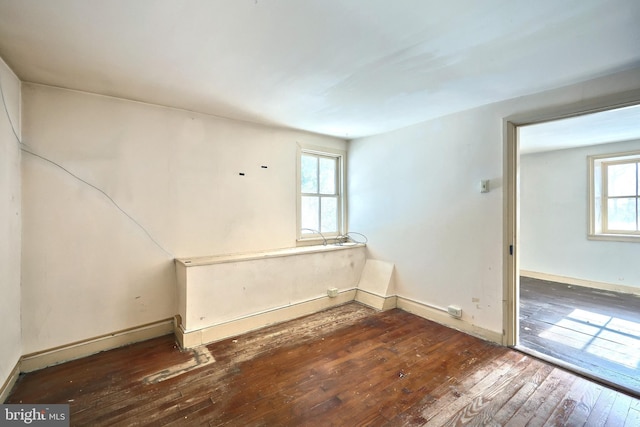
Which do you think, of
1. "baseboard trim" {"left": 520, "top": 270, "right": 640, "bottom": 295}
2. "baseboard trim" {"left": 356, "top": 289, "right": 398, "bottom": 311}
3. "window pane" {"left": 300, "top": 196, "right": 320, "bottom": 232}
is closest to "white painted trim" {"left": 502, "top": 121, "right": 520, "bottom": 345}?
"baseboard trim" {"left": 356, "top": 289, "right": 398, "bottom": 311}

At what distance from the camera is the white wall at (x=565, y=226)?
4.27m

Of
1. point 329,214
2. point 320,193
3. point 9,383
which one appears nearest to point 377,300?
point 329,214

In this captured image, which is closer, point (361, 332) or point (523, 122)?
point (523, 122)

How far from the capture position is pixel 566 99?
7.41 feet

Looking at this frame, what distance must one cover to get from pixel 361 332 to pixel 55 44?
3.37 m

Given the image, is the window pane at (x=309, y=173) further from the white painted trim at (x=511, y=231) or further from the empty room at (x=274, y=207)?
the white painted trim at (x=511, y=231)

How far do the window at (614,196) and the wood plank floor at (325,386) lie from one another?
3774mm

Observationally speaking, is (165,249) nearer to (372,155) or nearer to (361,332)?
(361,332)

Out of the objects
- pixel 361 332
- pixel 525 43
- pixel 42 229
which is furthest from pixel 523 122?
pixel 42 229

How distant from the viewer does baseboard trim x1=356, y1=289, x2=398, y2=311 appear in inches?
138

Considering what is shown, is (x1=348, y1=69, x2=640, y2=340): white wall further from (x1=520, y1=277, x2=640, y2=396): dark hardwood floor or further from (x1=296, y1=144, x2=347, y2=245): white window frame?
(x1=520, y1=277, x2=640, y2=396): dark hardwood floor

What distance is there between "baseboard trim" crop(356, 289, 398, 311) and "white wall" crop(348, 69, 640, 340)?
16 centimetres

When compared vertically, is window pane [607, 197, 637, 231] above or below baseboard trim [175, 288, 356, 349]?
above

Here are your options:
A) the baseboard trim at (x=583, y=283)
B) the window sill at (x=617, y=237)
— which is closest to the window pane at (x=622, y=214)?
the window sill at (x=617, y=237)
